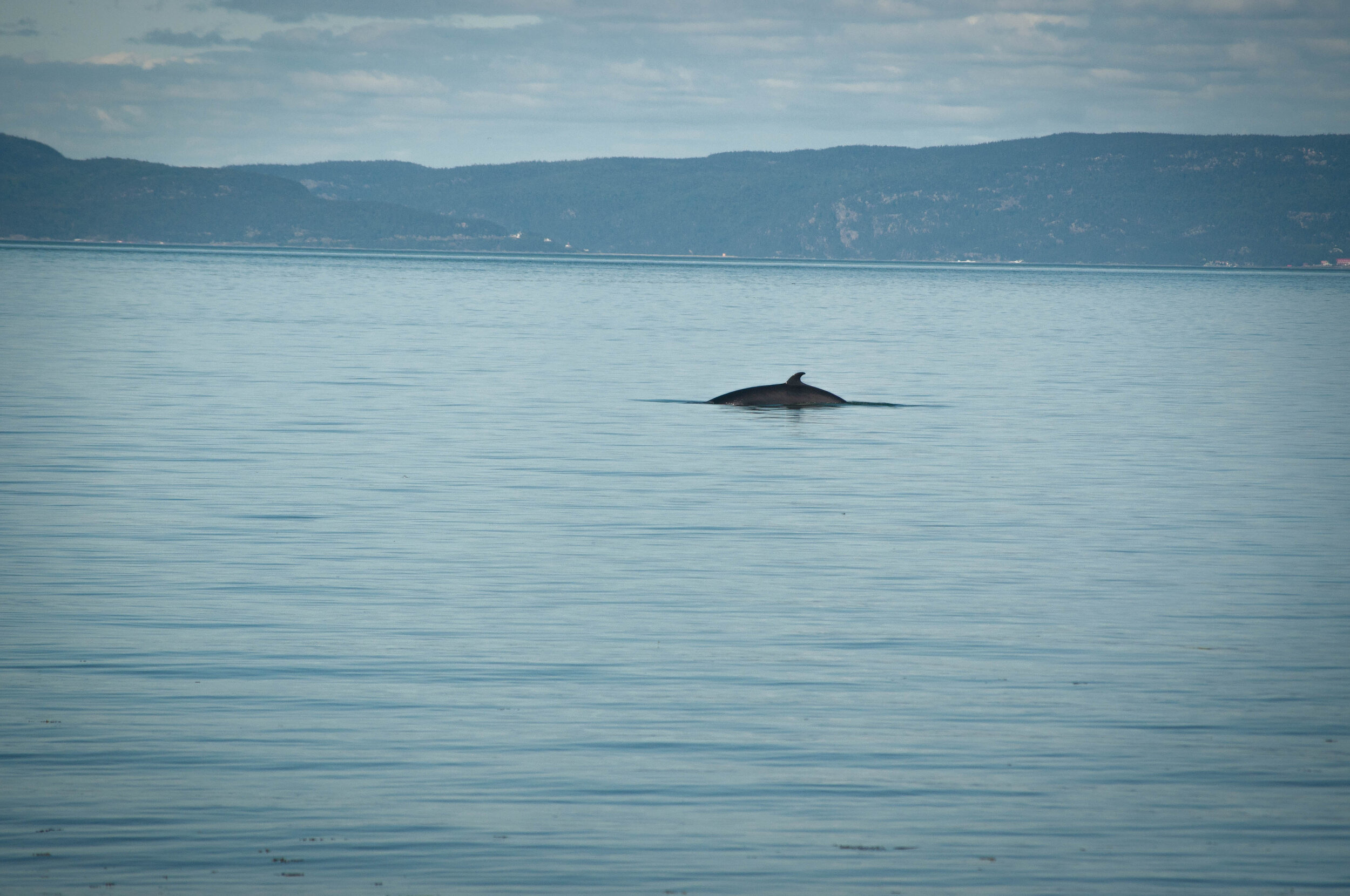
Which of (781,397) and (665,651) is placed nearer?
(665,651)

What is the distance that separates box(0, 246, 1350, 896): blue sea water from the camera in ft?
30.8

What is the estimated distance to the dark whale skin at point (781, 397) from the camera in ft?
117

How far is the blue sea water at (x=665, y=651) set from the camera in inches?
369

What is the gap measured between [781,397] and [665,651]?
22.3 metres

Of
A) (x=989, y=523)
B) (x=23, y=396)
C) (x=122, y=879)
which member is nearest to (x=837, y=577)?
(x=989, y=523)

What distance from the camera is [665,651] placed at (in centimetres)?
1380

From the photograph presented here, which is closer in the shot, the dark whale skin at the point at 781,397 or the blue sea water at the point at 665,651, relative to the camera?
the blue sea water at the point at 665,651

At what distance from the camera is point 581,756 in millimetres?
10914

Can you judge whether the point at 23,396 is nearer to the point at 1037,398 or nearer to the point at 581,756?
the point at 1037,398

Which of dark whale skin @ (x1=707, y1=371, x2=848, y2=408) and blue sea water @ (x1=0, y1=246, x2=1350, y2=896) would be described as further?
dark whale skin @ (x1=707, y1=371, x2=848, y2=408)

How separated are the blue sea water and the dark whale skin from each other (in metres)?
0.57

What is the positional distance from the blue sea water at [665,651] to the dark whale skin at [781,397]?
1.88ft

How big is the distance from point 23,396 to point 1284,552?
1060 inches

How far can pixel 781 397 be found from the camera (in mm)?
35750
